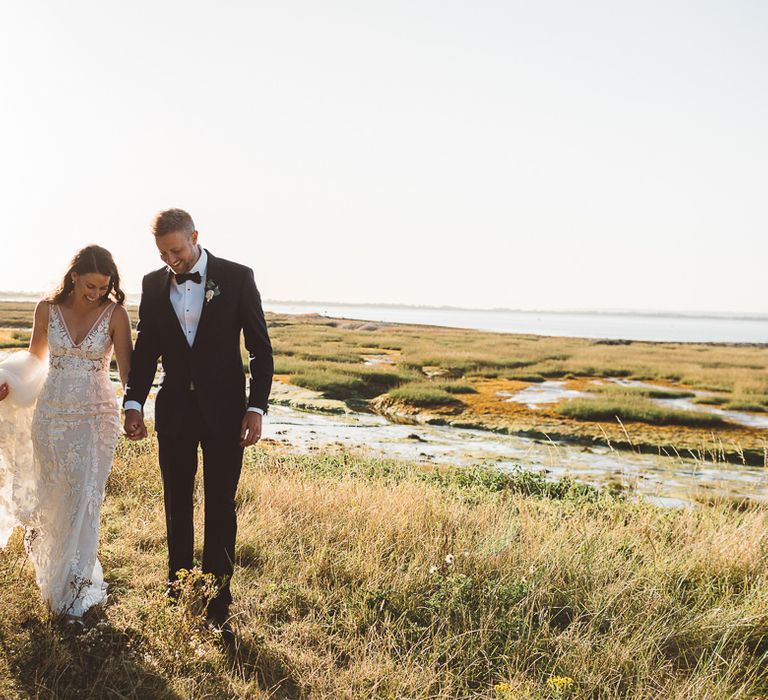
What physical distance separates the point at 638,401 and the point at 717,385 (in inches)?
333

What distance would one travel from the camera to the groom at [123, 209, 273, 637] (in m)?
3.96

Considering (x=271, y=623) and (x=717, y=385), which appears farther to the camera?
(x=717, y=385)

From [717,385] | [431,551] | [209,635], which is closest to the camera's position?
[209,635]

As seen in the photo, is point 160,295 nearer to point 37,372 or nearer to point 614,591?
point 37,372

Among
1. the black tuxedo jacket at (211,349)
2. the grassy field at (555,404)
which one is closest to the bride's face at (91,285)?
the black tuxedo jacket at (211,349)

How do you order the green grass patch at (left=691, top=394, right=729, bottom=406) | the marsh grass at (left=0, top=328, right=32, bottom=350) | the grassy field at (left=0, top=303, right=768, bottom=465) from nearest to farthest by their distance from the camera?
the grassy field at (left=0, top=303, right=768, bottom=465)
the green grass patch at (left=691, top=394, right=729, bottom=406)
the marsh grass at (left=0, top=328, right=32, bottom=350)

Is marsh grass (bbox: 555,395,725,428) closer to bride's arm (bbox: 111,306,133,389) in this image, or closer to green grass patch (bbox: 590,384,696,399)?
green grass patch (bbox: 590,384,696,399)

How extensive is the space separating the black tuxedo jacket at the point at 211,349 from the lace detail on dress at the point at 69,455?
43 cm

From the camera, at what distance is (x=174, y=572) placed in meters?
4.20

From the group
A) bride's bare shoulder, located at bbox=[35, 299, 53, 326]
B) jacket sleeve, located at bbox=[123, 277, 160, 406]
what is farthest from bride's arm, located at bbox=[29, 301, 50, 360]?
jacket sleeve, located at bbox=[123, 277, 160, 406]

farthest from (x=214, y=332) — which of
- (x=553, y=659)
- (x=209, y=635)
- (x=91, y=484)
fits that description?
(x=553, y=659)

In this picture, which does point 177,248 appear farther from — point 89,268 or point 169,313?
point 89,268

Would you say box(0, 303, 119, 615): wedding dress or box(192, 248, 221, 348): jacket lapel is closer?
box(192, 248, 221, 348): jacket lapel

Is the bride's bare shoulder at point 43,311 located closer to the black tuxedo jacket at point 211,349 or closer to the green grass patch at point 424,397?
the black tuxedo jacket at point 211,349
